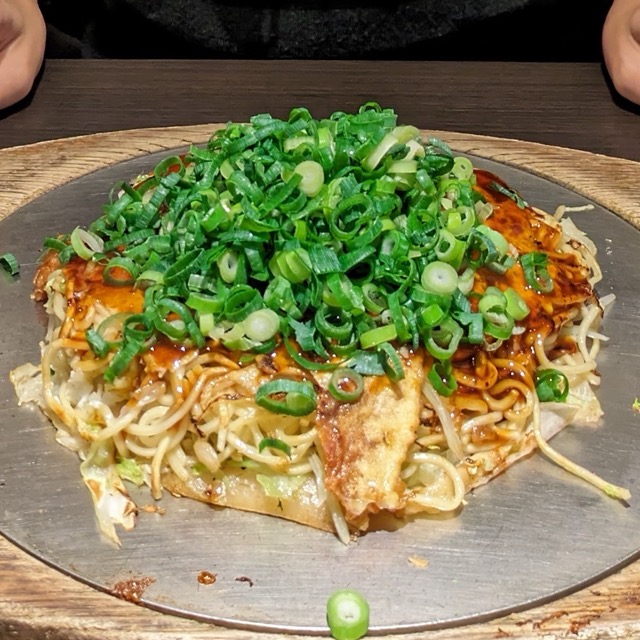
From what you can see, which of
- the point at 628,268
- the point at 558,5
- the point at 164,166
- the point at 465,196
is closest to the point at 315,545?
the point at 465,196

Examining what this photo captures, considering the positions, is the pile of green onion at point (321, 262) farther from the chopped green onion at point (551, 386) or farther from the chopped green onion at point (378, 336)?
the chopped green onion at point (551, 386)

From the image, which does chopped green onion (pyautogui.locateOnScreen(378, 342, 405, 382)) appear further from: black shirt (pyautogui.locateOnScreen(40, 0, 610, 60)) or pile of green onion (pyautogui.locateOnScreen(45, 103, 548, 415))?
black shirt (pyautogui.locateOnScreen(40, 0, 610, 60))

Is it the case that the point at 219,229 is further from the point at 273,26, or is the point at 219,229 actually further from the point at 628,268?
the point at 273,26

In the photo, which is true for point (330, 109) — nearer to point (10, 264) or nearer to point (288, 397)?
point (10, 264)

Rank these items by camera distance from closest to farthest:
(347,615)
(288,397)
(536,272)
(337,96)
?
(347,615)
(288,397)
(536,272)
(337,96)

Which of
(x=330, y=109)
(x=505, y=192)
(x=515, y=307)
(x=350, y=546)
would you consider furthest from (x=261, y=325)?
(x=330, y=109)

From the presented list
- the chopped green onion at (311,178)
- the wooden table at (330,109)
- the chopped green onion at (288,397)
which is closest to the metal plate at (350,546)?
the chopped green onion at (288,397)

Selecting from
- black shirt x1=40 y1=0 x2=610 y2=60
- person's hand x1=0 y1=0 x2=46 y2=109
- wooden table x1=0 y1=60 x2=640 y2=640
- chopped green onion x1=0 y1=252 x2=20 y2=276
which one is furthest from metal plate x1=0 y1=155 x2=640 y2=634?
black shirt x1=40 y1=0 x2=610 y2=60
